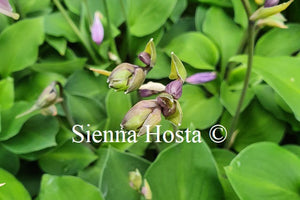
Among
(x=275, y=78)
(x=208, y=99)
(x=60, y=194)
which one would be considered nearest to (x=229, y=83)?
(x=208, y=99)

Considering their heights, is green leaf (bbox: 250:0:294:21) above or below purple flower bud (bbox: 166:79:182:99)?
above

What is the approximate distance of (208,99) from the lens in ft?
2.80

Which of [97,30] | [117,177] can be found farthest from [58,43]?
[117,177]

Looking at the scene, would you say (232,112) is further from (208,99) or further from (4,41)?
(4,41)

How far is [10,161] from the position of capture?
2.65 ft

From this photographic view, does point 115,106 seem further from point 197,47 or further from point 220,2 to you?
point 220,2

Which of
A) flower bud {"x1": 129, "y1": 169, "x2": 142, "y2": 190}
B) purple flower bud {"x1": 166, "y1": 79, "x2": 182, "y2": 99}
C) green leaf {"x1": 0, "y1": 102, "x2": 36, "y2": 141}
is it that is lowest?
green leaf {"x1": 0, "y1": 102, "x2": 36, "y2": 141}

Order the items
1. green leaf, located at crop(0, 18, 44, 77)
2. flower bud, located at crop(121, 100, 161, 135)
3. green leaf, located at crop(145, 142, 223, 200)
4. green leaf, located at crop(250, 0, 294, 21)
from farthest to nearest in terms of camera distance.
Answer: green leaf, located at crop(0, 18, 44, 77)
green leaf, located at crop(145, 142, 223, 200)
green leaf, located at crop(250, 0, 294, 21)
flower bud, located at crop(121, 100, 161, 135)

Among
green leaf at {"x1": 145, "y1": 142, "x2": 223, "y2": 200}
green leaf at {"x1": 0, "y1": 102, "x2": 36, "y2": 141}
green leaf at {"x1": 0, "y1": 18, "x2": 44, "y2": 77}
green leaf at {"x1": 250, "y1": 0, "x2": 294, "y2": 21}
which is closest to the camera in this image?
green leaf at {"x1": 250, "y1": 0, "x2": 294, "y2": 21}

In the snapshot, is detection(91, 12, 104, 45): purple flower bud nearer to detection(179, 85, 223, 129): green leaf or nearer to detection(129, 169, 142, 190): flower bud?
detection(179, 85, 223, 129): green leaf

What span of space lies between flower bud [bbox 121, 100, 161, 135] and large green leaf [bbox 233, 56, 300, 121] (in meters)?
0.29

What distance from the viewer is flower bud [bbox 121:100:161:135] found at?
44cm

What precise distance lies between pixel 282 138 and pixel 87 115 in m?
0.41

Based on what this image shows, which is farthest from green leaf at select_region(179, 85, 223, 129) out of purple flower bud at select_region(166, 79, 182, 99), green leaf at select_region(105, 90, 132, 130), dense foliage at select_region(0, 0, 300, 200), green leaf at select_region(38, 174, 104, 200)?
purple flower bud at select_region(166, 79, 182, 99)
